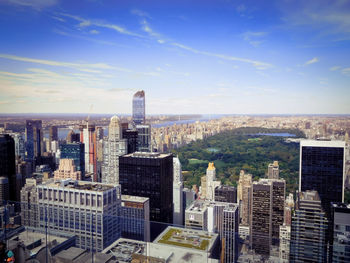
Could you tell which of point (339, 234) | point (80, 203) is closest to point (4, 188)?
point (80, 203)

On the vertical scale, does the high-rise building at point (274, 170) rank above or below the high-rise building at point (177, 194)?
above

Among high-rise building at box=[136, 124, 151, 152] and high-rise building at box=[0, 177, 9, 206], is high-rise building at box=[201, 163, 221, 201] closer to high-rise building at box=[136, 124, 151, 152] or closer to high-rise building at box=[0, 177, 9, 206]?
high-rise building at box=[136, 124, 151, 152]

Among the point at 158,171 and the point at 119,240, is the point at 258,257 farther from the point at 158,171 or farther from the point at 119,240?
the point at 158,171

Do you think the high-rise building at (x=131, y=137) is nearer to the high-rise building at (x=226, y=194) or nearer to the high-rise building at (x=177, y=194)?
the high-rise building at (x=177, y=194)

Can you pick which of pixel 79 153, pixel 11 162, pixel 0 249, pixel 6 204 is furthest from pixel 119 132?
pixel 0 249

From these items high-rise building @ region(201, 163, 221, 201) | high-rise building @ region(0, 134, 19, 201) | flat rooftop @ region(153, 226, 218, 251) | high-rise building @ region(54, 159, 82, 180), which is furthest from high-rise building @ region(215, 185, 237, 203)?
flat rooftop @ region(153, 226, 218, 251)

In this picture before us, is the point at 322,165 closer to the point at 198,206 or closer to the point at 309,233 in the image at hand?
the point at 198,206

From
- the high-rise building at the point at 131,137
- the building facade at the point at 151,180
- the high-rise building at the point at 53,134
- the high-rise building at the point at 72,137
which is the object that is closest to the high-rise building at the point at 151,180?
the building facade at the point at 151,180
